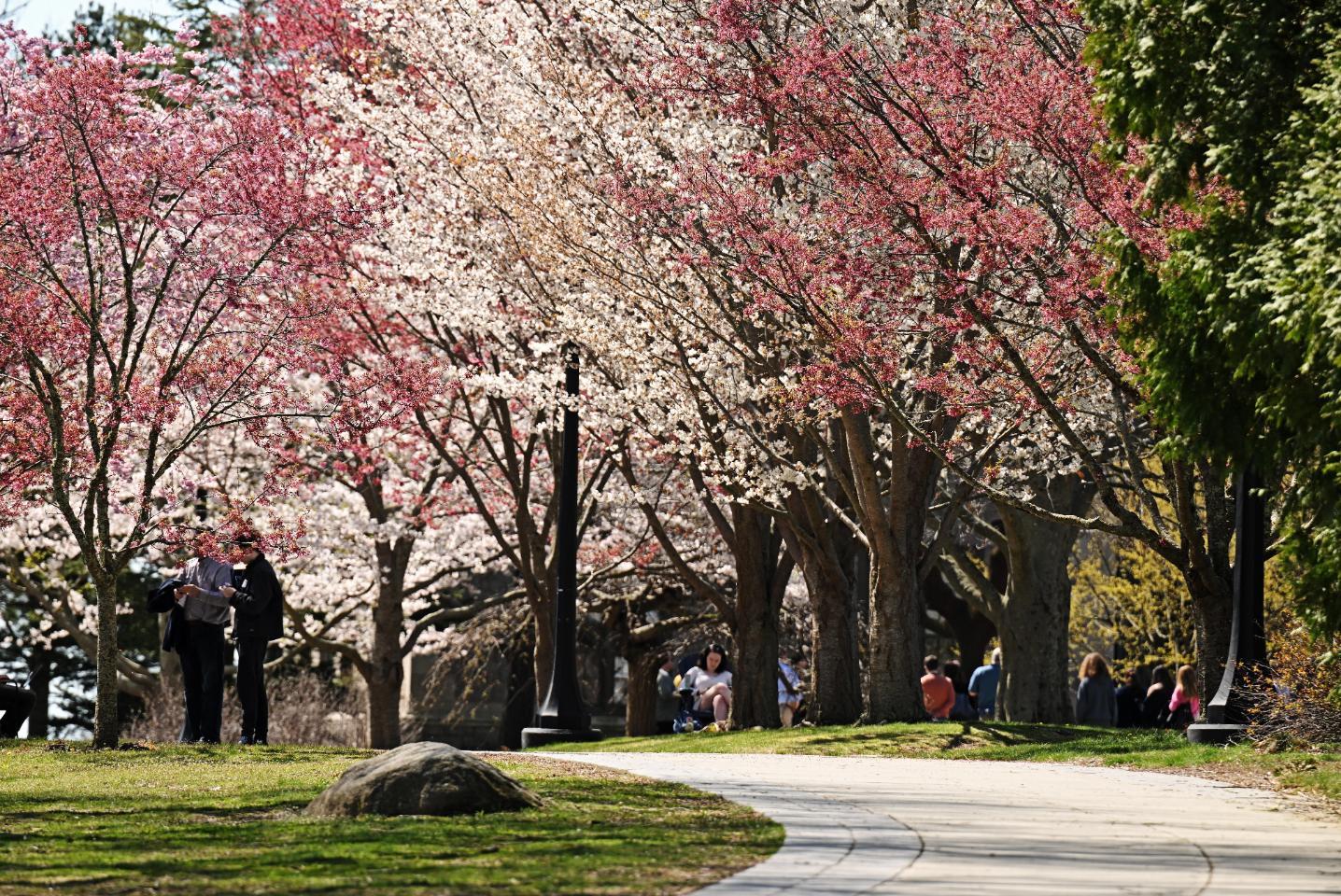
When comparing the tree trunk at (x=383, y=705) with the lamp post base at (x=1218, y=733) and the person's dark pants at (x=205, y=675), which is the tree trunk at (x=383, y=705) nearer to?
the person's dark pants at (x=205, y=675)

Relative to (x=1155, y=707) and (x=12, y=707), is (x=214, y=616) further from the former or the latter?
(x=1155, y=707)

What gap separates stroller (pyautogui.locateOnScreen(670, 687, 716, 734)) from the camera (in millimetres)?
21625

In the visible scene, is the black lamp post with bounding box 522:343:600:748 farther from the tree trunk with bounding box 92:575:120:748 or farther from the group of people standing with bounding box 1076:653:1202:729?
the group of people standing with bounding box 1076:653:1202:729

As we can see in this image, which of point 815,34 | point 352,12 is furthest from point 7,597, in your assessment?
point 815,34

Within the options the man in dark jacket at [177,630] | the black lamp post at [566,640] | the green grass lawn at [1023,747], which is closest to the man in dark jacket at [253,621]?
the man in dark jacket at [177,630]

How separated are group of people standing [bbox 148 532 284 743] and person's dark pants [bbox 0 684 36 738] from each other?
225 centimetres

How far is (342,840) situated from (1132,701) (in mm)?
18330

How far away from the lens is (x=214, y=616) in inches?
583

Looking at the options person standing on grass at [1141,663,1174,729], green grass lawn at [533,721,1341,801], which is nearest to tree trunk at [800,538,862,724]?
green grass lawn at [533,721,1341,801]

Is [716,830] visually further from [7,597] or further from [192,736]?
[7,597]

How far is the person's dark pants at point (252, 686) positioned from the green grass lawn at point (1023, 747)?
103 inches

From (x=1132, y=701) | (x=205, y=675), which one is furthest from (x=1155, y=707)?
(x=205, y=675)

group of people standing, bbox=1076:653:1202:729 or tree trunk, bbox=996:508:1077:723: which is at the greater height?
tree trunk, bbox=996:508:1077:723

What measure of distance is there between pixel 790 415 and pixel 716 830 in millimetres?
8614
